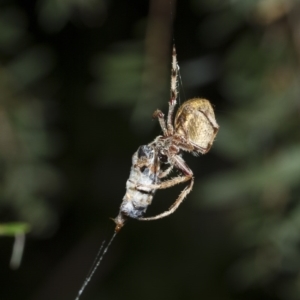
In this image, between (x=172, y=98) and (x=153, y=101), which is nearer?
(x=172, y=98)

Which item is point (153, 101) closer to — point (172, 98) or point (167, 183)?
point (172, 98)

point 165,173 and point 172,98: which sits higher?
point 172,98

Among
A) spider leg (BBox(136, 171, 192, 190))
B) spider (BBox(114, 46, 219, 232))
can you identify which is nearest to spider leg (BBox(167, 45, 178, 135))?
spider (BBox(114, 46, 219, 232))

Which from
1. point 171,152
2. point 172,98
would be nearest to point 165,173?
point 171,152

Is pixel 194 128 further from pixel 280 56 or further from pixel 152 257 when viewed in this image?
pixel 152 257

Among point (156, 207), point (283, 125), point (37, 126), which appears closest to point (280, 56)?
point (283, 125)

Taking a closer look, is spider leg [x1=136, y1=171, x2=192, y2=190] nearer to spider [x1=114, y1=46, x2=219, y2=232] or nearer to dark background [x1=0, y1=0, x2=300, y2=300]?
spider [x1=114, y1=46, x2=219, y2=232]

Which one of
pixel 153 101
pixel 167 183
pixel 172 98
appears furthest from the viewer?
pixel 153 101

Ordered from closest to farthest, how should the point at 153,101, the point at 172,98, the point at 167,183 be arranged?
the point at 167,183 < the point at 172,98 < the point at 153,101
